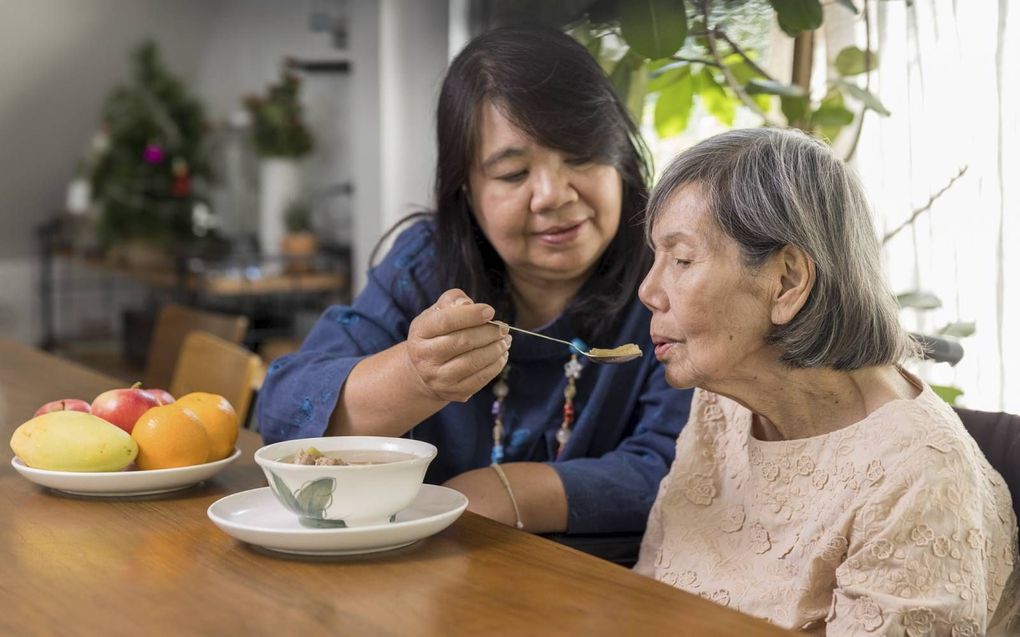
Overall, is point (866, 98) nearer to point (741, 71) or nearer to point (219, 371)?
point (741, 71)

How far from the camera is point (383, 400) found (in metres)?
1.52

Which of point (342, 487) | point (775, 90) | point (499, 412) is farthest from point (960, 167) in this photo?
point (342, 487)

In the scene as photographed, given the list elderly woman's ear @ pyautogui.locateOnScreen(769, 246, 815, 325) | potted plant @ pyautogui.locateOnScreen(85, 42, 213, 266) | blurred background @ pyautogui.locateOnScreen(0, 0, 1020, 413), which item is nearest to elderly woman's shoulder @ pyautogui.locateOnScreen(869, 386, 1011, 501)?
elderly woman's ear @ pyautogui.locateOnScreen(769, 246, 815, 325)

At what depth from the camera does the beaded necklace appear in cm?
180

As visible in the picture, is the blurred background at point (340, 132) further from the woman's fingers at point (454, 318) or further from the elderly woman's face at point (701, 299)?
the woman's fingers at point (454, 318)

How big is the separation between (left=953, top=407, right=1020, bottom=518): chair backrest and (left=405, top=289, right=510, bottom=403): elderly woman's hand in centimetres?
56

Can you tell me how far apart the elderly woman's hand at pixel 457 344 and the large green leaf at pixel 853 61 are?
1.07 metres

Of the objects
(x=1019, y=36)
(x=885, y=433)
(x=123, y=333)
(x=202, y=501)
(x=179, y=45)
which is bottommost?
(x=123, y=333)

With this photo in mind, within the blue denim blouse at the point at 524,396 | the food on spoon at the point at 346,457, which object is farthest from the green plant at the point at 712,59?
the food on spoon at the point at 346,457

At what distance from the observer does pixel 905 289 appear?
242 centimetres

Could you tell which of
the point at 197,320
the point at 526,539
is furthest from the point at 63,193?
the point at 526,539

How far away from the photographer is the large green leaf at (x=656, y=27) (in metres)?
1.91

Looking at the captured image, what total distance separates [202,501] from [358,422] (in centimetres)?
28

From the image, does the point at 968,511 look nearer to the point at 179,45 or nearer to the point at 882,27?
the point at 882,27
